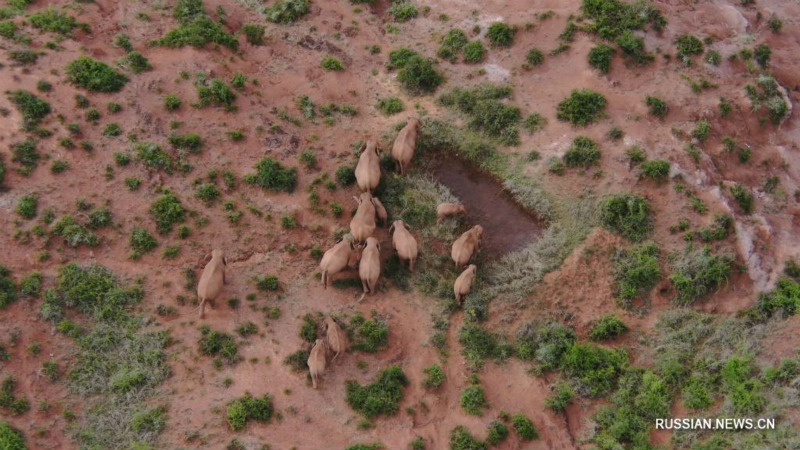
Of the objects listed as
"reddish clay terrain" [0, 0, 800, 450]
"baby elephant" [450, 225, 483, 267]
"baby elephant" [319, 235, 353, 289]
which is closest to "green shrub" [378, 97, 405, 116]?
"reddish clay terrain" [0, 0, 800, 450]

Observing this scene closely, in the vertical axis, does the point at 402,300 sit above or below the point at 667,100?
below

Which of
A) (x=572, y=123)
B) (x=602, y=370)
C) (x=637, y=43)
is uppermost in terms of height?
(x=637, y=43)

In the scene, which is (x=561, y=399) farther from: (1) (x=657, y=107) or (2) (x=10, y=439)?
(2) (x=10, y=439)

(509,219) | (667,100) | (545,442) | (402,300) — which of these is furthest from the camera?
(667,100)

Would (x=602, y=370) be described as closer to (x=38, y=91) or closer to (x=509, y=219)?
(x=509, y=219)

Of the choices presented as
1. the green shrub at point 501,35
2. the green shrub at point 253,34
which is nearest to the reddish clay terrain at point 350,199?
the green shrub at point 501,35

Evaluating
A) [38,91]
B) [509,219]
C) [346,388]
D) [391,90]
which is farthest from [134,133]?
[509,219]

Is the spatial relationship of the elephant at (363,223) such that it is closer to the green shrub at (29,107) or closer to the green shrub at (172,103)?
the green shrub at (172,103)
